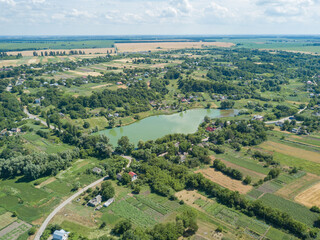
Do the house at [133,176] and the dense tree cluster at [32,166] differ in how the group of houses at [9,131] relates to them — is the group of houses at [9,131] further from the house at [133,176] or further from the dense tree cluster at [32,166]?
the house at [133,176]

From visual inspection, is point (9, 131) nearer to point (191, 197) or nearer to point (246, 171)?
point (191, 197)

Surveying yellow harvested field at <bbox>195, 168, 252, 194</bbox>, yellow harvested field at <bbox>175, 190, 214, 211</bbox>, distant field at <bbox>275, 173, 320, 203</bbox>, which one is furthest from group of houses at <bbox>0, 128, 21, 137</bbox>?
distant field at <bbox>275, 173, 320, 203</bbox>

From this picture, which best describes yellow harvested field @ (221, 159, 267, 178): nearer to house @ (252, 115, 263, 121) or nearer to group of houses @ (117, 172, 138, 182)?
group of houses @ (117, 172, 138, 182)

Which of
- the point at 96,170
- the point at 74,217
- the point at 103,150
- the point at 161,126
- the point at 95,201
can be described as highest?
the point at 103,150

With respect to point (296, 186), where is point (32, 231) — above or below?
below

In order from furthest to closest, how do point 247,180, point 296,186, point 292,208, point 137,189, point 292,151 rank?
point 292,151
point 247,180
point 296,186
point 137,189
point 292,208

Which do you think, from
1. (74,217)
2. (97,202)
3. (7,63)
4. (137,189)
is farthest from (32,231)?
(7,63)
